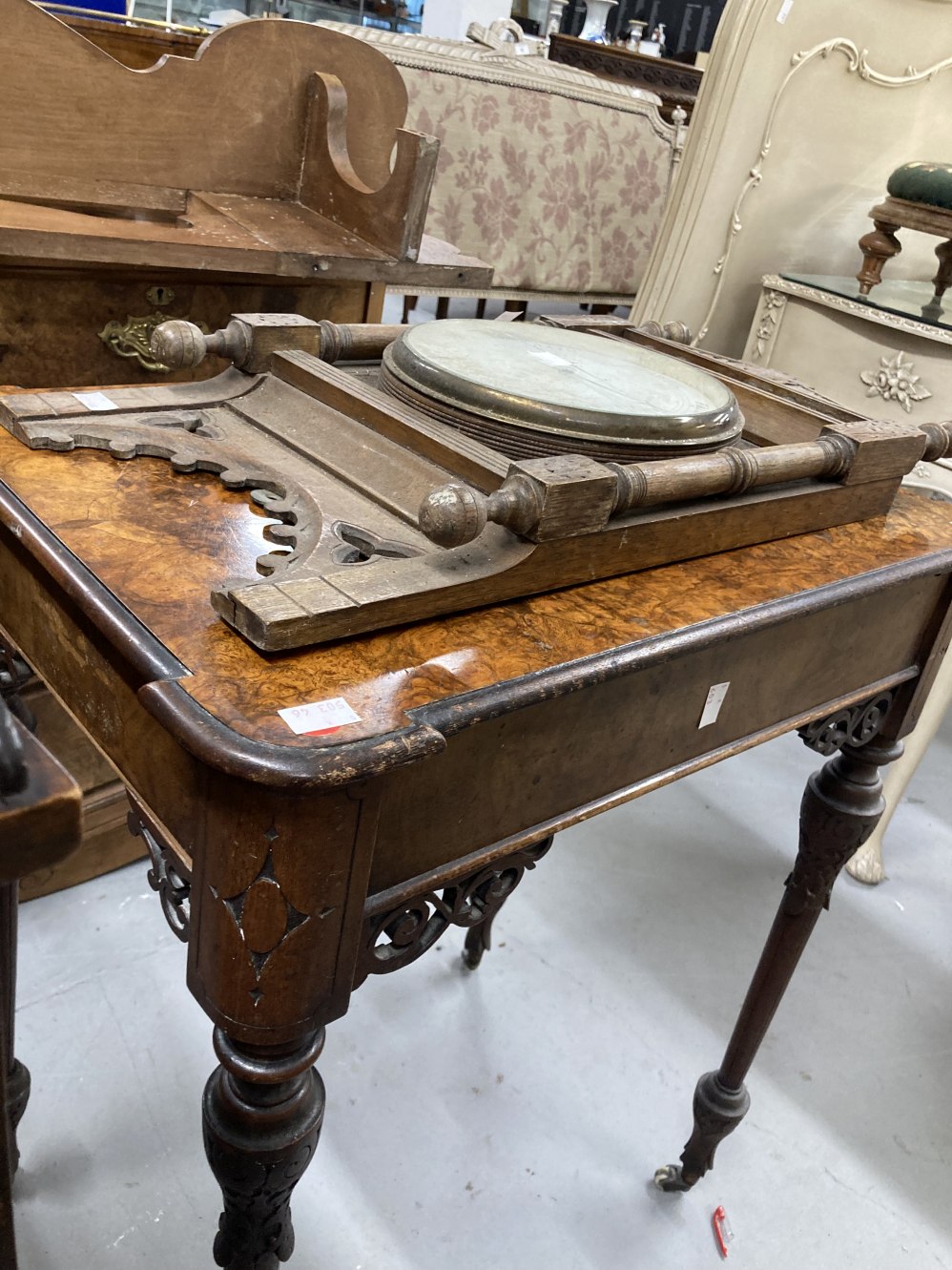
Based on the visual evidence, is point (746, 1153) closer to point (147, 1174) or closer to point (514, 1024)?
point (514, 1024)

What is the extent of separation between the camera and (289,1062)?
0.69 metres

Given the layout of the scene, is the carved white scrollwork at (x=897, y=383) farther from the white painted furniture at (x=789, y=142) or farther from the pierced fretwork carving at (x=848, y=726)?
the pierced fretwork carving at (x=848, y=726)

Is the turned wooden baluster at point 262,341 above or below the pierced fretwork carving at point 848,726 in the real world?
above

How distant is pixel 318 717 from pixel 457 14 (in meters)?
4.95

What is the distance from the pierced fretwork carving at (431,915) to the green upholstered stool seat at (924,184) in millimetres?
1367

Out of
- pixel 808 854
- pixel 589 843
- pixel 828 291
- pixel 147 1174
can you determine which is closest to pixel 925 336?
pixel 828 291

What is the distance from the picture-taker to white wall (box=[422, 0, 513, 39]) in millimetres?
4691

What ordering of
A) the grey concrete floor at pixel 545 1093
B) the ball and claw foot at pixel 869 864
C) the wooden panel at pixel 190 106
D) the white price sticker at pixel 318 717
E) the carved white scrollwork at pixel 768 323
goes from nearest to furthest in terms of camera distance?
the white price sticker at pixel 318 717
the grey concrete floor at pixel 545 1093
the wooden panel at pixel 190 106
the carved white scrollwork at pixel 768 323
the ball and claw foot at pixel 869 864

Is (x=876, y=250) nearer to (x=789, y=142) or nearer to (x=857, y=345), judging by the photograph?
(x=857, y=345)

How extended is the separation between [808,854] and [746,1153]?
1.73 ft

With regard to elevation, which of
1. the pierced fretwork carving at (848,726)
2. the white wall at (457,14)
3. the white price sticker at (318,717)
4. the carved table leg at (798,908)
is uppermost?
the white wall at (457,14)

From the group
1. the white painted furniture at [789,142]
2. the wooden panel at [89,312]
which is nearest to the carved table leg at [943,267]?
the white painted furniture at [789,142]

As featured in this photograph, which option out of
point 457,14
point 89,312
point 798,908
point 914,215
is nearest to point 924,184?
point 914,215

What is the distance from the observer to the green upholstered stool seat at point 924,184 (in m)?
1.67
